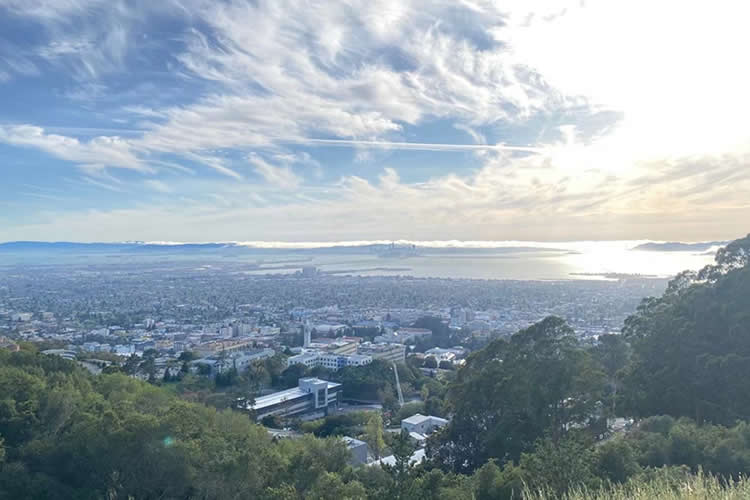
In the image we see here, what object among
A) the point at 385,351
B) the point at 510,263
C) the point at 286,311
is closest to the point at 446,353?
the point at 385,351

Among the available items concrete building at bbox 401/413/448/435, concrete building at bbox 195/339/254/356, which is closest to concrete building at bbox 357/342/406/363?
concrete building at bbox 195/339/254/356

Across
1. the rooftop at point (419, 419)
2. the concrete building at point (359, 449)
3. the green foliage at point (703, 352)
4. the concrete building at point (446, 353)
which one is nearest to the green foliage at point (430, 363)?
the concrete building at point (446, 353)

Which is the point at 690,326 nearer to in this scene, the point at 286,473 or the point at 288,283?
the point at 286,473

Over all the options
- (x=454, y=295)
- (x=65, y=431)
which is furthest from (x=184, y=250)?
(x=65, y=431)

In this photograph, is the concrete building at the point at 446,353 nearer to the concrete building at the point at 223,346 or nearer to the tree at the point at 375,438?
the concrete building at the point at 223,346

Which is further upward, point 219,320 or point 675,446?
point 675,446

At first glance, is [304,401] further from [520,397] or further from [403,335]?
[403,335]
